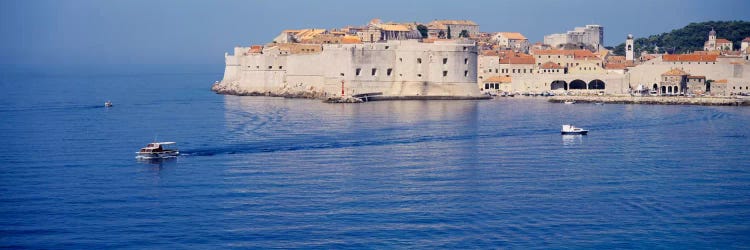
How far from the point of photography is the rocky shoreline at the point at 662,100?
31.4 meters

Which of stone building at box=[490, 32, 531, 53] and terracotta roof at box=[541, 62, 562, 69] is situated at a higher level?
stone building at box=[490, 32, 531, 53]

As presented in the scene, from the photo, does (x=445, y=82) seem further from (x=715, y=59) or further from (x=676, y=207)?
(x=676, y=207)

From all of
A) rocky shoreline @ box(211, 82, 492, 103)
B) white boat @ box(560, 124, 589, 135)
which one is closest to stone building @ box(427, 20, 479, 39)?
rocky shoreline @ box(211, 82, 492, 103)

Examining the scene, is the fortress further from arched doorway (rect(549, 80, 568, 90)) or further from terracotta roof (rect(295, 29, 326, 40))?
terracotta roof (rect(295, 29, 326, 40))

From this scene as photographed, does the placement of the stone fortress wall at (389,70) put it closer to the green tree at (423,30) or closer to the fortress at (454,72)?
the fortress at (454,72)

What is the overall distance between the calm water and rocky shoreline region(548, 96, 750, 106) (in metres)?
5.99

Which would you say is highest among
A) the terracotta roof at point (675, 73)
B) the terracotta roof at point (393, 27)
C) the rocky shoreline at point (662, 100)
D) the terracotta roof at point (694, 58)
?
the terracotta roof at point (393, 27)

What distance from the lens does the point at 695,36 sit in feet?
181

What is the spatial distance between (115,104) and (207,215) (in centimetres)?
2100

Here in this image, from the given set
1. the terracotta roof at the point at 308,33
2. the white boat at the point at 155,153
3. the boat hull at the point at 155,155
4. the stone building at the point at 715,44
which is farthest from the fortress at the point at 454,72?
the boat hull at the point at 155,155

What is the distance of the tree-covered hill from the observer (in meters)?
53.4

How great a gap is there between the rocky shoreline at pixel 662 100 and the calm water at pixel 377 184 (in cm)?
599

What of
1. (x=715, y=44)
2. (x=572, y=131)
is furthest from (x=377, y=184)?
(x=715, y=44)

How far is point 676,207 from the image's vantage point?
42.7 ft
